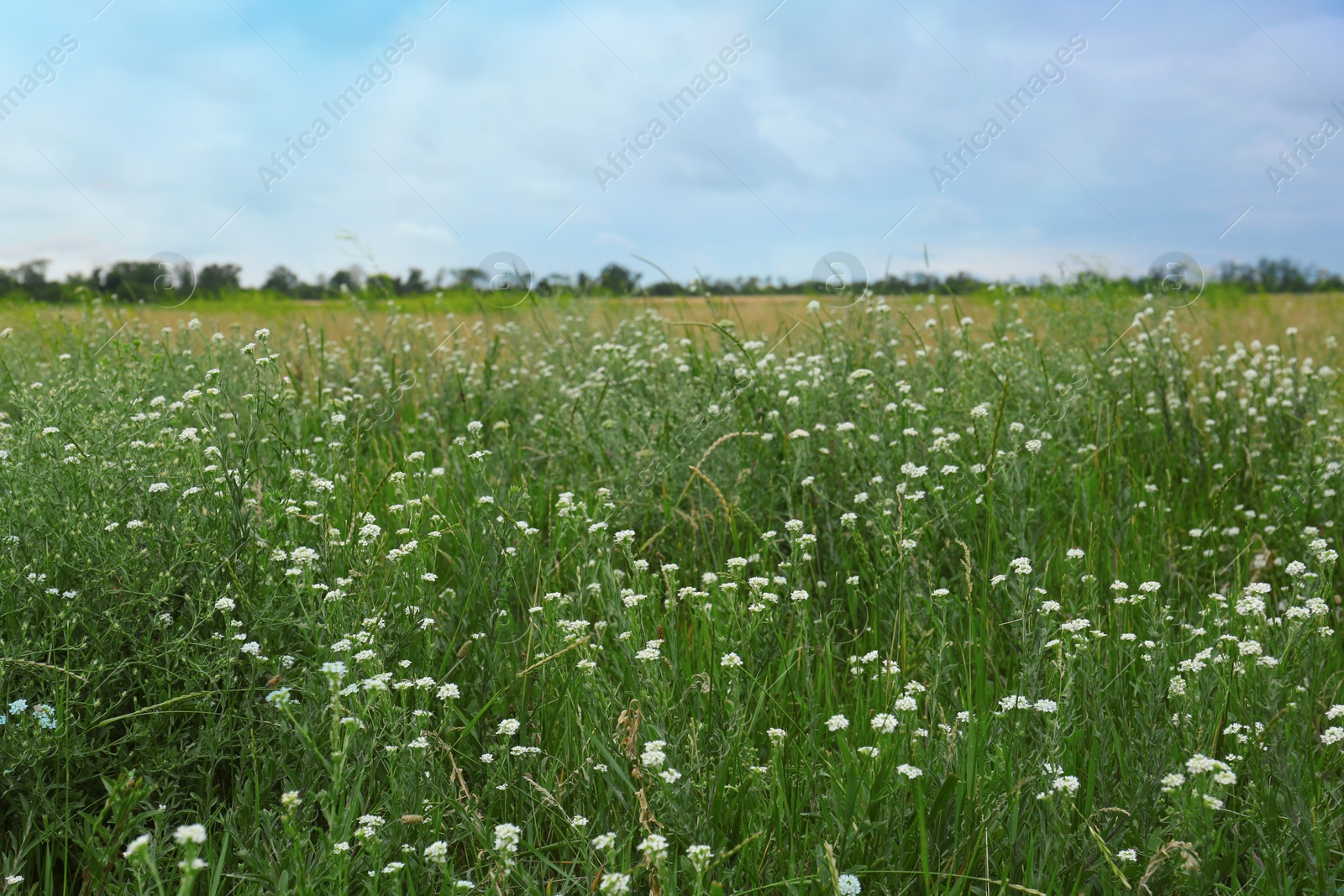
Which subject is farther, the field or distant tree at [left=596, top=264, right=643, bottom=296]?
distant tree at [left=596, top=264, right=643, bottom=296]

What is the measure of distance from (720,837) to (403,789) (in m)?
0.76

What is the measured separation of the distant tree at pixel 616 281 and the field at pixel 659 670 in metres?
6.60

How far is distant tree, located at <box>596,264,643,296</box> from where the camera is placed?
35.8 ft

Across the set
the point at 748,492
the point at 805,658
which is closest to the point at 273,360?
the point at 748,492

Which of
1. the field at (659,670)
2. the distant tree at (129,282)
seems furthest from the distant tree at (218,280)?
the field at (659,670)

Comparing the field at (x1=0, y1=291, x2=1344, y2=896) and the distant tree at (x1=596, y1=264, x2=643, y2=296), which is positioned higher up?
the distant tree at (x1=596, y1=264, x2=643, y2=296)

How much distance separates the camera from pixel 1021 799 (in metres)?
2.24

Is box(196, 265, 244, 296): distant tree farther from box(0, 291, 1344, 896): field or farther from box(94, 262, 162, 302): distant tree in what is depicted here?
box(0, 291, 1344, 896): field

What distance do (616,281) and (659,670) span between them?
991 cm

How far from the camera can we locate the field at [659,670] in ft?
6.82

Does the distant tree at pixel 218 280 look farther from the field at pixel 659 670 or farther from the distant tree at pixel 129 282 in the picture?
the field at pixel 659 670

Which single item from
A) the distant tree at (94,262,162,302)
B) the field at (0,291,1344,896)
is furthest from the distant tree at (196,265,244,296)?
the field at (0,291,1344,896)

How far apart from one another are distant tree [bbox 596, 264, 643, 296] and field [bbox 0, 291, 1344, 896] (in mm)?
6604

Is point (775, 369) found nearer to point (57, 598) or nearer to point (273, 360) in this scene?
point (273, 360)
